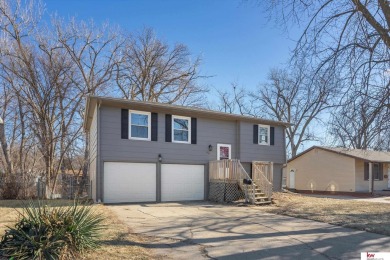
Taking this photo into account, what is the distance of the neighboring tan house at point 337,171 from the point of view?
23.9 m

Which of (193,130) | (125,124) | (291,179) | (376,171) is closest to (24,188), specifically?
(125,124)

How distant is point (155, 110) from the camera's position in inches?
595

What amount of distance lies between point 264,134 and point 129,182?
8.34m

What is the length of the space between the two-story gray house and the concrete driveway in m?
4.15

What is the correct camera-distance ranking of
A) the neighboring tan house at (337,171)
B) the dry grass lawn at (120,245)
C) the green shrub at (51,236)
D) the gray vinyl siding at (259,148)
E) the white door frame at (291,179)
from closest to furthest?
1. the green shrub at (51,236)
2. the dry grass lawn at (120,245)
3. the gray vinyl siding at (259,148)
4. the neighboring tan house at (337,171)
5. the white door frame at (291,179)

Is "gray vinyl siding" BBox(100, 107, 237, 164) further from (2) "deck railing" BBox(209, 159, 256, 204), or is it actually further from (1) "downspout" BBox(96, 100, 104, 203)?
(2) "deck railing" BBox(209, 159, 256, 204)

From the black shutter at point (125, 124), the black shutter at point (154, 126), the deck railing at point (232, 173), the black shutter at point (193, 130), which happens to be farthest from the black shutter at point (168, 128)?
the deck railing at point (232, 173)

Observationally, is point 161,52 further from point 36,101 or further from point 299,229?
point 299,229

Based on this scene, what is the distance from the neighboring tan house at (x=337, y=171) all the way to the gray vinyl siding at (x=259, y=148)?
6.08 m

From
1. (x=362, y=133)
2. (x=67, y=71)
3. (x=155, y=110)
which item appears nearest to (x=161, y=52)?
(x=67, y=71)

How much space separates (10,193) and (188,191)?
823cm

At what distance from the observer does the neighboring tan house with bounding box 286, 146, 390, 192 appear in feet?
78.3

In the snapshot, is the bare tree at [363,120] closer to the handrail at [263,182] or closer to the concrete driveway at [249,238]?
the concrete driveway at [249,238]

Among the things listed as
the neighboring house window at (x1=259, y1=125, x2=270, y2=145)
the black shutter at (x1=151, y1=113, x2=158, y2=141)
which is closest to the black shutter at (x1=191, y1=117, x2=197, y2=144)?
the black shutter at (x1=151, y1=113, x2=158, y2=141)
